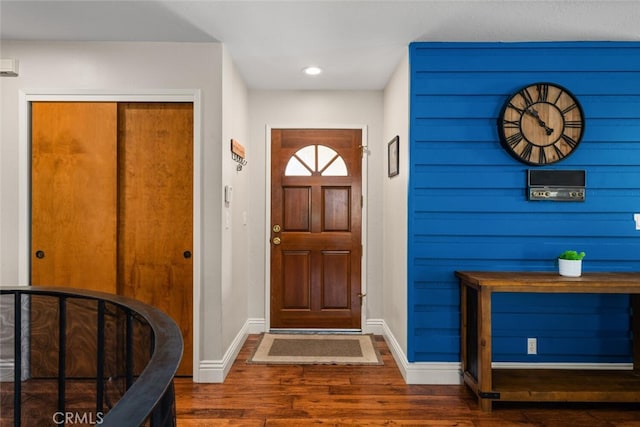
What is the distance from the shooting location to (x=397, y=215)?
353 centimetres

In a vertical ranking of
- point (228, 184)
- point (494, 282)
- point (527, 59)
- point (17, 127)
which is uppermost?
point (527, 59)

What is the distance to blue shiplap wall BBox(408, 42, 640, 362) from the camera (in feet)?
10.0

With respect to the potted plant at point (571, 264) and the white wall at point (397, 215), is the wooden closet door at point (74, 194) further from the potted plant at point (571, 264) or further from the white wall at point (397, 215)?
the potted plant at point (571, 264)

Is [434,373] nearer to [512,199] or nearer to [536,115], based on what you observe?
[512,199]

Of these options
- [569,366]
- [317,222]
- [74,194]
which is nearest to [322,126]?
[317,222]

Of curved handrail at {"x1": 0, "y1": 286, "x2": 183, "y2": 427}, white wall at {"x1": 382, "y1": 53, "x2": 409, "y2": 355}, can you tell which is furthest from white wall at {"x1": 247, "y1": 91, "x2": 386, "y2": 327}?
curved handrail at {"x1": 0, "y1": 286, "x2": 183, "y2": 427}

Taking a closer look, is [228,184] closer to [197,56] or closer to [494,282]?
[197,56]

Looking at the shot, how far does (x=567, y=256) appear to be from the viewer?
111 inches

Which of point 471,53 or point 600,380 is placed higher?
point 471,53

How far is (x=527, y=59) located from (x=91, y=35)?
298 cm

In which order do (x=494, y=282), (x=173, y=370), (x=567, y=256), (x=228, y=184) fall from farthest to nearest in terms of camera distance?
(x=228, y=184), (x=567, y=256), (x=494, y=282), (x=173, y=370)

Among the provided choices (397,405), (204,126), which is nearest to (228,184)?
(204,126)

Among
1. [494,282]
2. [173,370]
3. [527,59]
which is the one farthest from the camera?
[527,59]

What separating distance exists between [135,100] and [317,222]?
2.00m
